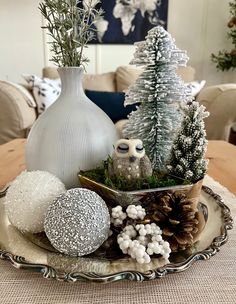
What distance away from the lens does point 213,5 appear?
2688mm

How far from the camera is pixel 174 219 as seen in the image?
16.7 inches

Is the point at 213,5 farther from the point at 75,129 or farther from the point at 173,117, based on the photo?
the point at 75,129

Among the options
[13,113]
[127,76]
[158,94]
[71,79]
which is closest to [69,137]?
[71,79]

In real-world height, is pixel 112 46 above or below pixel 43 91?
above

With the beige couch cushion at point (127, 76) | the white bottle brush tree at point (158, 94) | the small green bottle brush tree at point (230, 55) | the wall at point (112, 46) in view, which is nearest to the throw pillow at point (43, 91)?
the beige couch cushion at point (127, 76)

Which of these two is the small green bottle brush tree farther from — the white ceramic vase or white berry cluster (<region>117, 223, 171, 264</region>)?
white berry cluster (<region>117, 223, 171, 264</region>)

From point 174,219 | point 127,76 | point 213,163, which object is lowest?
point 213,163

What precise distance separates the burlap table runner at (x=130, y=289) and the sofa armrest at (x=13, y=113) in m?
1.45

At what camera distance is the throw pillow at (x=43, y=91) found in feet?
6.25

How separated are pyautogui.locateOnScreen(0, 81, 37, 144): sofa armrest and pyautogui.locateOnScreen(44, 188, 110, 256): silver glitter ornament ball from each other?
4.76 ft

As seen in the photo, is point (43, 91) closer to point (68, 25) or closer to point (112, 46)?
point (112, 46)

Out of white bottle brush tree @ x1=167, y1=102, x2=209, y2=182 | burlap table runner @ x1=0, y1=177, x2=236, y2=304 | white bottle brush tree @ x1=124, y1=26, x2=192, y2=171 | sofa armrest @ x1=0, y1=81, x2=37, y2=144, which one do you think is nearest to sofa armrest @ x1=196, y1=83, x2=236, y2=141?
sofa armrest @ x1=0, y1=81, x2=37, y2=144

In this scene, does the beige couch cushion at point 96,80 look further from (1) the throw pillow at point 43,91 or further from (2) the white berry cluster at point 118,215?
(2) the white berry cluster at point 118,215

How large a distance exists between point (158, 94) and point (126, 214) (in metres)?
0.28
